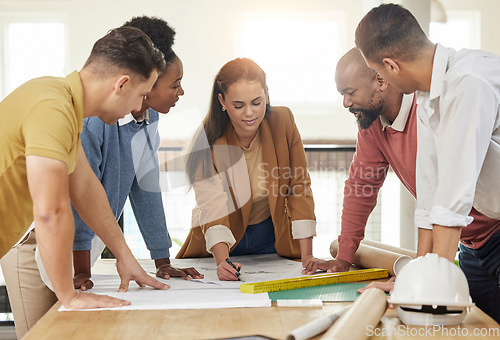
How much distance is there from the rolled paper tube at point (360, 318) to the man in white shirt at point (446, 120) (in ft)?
0.52

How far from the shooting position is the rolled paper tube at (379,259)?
55.7 inches

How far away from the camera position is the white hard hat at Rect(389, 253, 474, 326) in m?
0.95

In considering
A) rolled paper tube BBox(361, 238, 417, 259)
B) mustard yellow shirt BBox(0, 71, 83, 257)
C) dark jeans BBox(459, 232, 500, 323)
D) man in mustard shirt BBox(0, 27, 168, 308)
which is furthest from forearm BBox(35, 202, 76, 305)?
dark jeans BBox(459, 232, 500, 323)

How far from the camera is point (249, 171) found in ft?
6.08

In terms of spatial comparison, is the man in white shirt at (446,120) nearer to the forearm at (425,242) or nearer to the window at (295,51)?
the forearm at (425,242)

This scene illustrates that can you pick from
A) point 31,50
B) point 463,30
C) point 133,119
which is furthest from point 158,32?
point 463,30

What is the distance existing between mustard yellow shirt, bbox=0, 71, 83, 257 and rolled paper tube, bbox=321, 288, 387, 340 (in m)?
0.61

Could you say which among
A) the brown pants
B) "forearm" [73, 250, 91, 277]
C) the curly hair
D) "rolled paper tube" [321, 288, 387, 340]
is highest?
the curly hair

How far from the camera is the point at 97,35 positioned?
4352 millimetres

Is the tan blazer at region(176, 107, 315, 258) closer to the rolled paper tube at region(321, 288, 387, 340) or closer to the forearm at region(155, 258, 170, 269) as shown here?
the forearm at region(155, 258, 170, 269)

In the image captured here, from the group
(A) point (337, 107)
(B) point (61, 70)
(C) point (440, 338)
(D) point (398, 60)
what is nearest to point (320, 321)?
(C) point (440, 338)

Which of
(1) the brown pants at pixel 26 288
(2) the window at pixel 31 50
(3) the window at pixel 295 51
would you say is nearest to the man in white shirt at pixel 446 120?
(1) the brown pants at pixel 26 288

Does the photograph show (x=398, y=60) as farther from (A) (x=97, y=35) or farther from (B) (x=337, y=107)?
(A) (x=97, y=35)

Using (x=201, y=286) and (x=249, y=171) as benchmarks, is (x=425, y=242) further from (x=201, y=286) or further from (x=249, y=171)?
(x=249, y=171)
